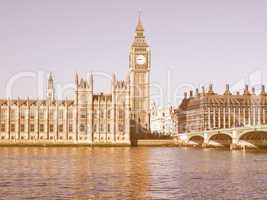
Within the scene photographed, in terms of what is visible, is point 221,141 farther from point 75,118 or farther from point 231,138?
point 75,118

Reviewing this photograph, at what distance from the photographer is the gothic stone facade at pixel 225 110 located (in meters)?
171

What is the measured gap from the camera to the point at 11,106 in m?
145

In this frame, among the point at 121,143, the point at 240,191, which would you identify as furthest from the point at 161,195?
the point at 121,143

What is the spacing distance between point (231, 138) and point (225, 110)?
129 ft

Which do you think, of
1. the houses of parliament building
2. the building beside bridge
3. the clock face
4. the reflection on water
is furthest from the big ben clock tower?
the reflection on water

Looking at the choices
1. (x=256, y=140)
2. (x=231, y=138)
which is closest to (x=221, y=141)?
(x=231, y=138)

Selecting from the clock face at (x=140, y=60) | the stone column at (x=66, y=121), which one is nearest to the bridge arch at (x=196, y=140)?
the clock face at (x=140, y=60)

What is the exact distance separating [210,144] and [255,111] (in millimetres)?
40620

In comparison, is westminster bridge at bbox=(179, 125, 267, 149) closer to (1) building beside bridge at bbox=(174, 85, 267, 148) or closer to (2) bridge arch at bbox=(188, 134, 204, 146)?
(2) bridge arch at bbox=(188, 134, 204, 146)

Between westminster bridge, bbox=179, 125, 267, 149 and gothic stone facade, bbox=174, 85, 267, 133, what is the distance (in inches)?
699

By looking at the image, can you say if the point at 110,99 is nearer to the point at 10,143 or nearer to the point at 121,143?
the point at 121,143

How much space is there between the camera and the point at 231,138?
134 m

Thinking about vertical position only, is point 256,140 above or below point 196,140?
above

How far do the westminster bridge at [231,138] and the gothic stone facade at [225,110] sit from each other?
58.2ft
